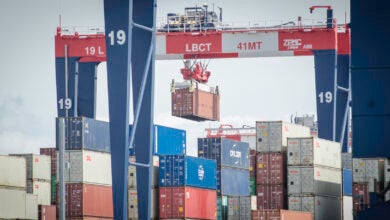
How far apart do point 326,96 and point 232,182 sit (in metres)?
10.6

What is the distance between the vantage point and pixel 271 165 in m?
64.7

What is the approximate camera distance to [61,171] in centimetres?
3928

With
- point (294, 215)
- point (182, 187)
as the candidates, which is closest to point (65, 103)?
point (182, 187)

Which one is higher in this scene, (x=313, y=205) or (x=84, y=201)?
(x=84, y=201)

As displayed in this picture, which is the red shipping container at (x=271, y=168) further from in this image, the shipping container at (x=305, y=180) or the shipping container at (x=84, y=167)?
the shipping container at (x=84, y=167)

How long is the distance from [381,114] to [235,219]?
22.0 m

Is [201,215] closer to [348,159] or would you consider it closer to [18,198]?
[18,198]

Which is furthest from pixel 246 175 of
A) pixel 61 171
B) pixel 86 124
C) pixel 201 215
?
pixel 61 171

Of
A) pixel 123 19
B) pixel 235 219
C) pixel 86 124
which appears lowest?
pixel 235 219

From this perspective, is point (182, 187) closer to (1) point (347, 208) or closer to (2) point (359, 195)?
(2) point (359, 195)

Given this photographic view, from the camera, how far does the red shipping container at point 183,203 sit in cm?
5853

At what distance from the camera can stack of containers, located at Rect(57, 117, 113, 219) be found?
58.9 meters

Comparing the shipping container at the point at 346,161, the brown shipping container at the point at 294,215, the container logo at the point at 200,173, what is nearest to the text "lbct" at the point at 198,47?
the shipping container at the point at 346,161

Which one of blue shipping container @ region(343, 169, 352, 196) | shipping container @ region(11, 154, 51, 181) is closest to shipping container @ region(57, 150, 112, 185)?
shipping container @ region(11, 154, 51, 181)
